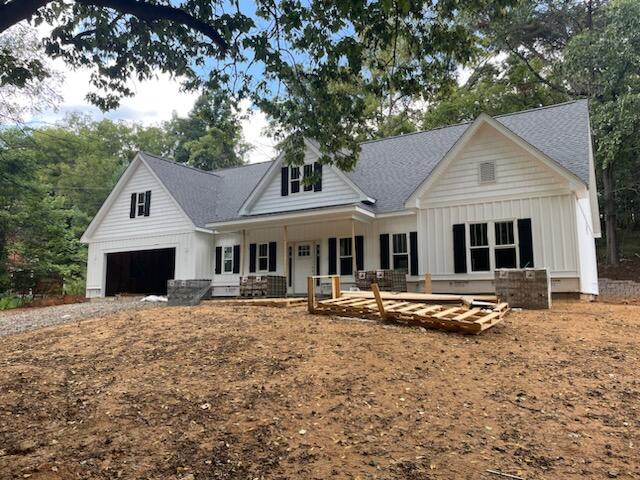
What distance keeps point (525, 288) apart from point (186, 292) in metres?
9.53

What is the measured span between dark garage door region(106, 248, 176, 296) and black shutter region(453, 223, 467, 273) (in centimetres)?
1218

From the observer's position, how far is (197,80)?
283 inches

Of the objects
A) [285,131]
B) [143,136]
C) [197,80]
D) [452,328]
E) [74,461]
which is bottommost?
[74,461]

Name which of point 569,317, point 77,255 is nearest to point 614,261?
point 569,317

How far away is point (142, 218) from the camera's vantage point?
762 inches

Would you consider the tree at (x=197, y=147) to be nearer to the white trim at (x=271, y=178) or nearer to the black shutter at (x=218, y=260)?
the black shutter at (x=218, y=260)

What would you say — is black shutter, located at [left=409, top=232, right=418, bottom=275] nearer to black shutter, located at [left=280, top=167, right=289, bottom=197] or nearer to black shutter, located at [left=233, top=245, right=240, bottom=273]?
black shutter, located at [left=280, top=167, right=289, bottom=197]

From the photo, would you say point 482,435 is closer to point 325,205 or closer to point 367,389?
point 367,389

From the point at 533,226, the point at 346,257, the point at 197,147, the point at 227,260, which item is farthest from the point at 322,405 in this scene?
the point at 197,147

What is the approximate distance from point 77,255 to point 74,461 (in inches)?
1045

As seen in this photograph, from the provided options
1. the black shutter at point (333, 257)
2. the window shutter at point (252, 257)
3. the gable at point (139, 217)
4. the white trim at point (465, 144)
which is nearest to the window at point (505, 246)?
the white trim at point (465, 144)

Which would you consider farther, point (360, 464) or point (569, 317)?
point (569, 317)

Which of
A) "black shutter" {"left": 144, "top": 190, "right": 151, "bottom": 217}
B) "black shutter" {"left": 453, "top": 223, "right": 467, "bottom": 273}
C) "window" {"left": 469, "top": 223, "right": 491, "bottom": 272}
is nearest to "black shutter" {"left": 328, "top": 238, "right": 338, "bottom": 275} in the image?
"black shutter" {"left": 453, "top": 223, "right": 467, "bottom": 273}

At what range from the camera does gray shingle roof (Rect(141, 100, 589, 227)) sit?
13.9m
